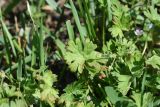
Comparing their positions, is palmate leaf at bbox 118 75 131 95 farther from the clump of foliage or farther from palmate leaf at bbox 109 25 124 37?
palmate leaf at bbox 109 25 124 37

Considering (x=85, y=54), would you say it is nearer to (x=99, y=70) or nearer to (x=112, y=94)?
(x=99, y=70)

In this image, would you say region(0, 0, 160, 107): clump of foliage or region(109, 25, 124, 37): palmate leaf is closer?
region(0, 0, 160, 107): clump of foliage

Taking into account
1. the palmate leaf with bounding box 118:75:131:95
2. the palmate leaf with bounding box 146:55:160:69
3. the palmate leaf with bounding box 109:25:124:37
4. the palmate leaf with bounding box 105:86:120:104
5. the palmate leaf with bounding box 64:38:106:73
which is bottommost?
the palmate leaf with bounding box 105:86:120:104

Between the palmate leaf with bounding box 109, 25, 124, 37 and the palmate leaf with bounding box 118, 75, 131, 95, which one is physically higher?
the palmate leaf with bounding box 109, 25, 124, 37

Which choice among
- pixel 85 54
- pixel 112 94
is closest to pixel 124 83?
pixel 112 94

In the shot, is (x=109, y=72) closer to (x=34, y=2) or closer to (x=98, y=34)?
(x=98, y=34)

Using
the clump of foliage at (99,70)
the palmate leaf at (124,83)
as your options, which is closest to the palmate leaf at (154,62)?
the clump of foliage at (99,70)

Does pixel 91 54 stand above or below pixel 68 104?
above

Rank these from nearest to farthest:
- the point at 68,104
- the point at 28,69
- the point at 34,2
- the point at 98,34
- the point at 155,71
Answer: the point at 68,104, the point at 155,71, the point at 28,69, the point at 98,34, the point at 34,2

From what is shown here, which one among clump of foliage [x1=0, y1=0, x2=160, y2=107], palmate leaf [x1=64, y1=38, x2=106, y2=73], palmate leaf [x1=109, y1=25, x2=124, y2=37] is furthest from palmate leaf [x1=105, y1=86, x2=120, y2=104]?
palmate leaf [x1=109, y1=25, x2=124, y2=37]

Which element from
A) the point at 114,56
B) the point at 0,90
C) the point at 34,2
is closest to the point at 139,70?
the point at 114,56

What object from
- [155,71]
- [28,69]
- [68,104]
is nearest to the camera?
[68,104]
